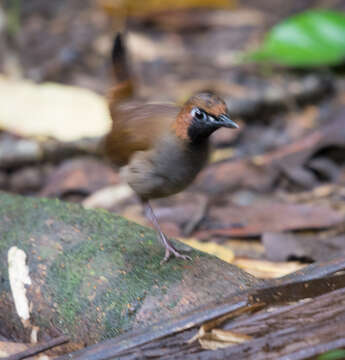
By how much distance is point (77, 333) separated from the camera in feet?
7.71

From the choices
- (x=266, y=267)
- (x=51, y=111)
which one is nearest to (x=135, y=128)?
(x=266, y=267)

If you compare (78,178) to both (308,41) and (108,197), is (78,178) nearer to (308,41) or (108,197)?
(108,197)

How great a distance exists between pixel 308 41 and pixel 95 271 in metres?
4.38

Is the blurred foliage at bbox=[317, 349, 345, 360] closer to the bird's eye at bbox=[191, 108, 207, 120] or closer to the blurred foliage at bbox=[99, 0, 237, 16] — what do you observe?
the bird's eye at bbox=[191, 108, 207, 120]

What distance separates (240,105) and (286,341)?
4032mm

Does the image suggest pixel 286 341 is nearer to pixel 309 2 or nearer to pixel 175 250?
pixel 175 250

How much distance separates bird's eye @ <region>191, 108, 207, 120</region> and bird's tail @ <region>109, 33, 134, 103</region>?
76cm

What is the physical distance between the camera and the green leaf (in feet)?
19.6

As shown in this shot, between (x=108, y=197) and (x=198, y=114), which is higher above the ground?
(x=198, y=114)

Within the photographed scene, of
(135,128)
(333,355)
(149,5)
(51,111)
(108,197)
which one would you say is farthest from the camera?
(149,5)

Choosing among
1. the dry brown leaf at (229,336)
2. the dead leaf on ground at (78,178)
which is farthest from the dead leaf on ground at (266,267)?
the dead leaf on ground at (78,178)

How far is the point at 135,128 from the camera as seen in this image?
278 cm

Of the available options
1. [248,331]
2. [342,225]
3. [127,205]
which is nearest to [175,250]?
[248,331]

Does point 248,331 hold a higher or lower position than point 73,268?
higher
